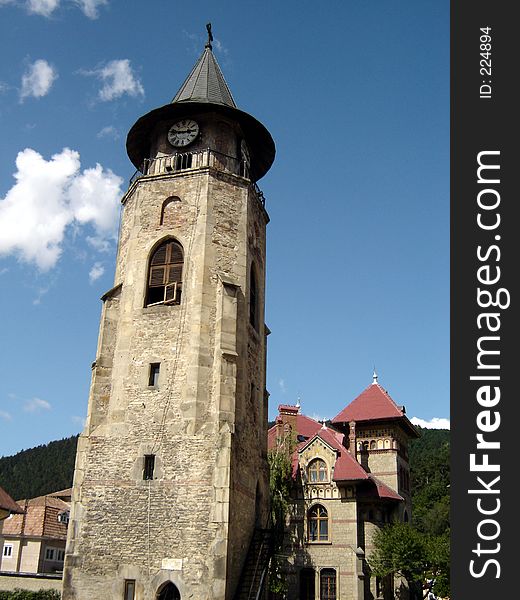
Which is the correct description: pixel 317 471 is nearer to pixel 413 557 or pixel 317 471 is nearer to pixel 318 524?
pixel 318 524

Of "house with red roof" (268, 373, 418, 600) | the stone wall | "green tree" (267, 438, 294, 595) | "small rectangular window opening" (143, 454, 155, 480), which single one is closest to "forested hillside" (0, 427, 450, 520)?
"house with red roof" (268, 373, 418, 600)

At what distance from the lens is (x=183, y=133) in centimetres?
2486

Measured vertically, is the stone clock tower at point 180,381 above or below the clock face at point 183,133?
below

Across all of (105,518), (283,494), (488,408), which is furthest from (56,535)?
(488,408)

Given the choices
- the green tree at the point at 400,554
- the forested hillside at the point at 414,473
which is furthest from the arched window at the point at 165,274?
the forested hillside at the point at 414,473

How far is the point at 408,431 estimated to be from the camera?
38469 mm

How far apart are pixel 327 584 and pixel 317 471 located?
16.6 ft

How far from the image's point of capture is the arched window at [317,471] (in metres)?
31.7

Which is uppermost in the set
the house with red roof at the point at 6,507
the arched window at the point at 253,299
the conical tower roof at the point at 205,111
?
the conical tower roof at the point at 205,111

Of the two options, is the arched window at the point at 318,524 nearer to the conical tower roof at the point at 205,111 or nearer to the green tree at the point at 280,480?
the green tree at the point at 280,480

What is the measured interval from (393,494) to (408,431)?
6347 mm

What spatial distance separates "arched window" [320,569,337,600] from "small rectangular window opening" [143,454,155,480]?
14.1m

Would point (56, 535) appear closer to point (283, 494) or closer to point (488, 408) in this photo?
point (283, 494)

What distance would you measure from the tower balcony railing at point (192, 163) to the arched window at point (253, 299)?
11.3 feet
